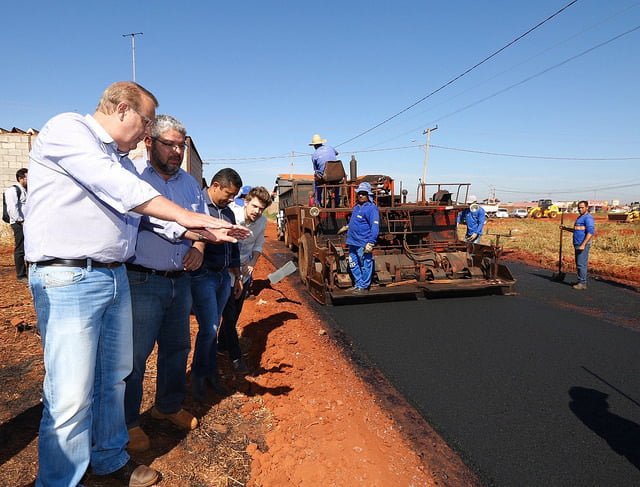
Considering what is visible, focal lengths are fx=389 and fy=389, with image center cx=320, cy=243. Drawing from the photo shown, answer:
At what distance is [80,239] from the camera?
1.67 meters

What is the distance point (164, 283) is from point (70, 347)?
0.74 metres

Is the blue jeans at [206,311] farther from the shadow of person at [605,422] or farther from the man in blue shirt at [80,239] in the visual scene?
the shadow of person at [605,422]

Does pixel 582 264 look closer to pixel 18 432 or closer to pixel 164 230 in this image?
pixel 164 230

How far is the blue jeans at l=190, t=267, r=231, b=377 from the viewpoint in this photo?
119 inches

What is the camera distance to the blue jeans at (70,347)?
1.66 m

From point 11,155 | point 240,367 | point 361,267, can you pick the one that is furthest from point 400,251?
point 11,155

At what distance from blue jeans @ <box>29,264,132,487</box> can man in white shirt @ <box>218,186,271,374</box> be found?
178cm

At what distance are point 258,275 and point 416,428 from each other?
6.94 metres

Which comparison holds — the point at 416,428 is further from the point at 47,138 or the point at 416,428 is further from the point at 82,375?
the point at 47,138

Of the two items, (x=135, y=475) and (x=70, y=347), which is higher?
(x=70, y=347)

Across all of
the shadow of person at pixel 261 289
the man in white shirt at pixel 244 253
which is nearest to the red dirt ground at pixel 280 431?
the man in white shirt at pixel 244 253

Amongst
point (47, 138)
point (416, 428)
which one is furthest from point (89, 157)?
point (416, 428)

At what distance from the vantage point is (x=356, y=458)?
2514 millimetres

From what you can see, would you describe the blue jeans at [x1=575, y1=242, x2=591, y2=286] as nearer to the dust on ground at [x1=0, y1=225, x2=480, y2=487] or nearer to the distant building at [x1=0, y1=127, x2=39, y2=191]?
the dust on ground at [x1=0, y1=225, x2=480, y2=487]
